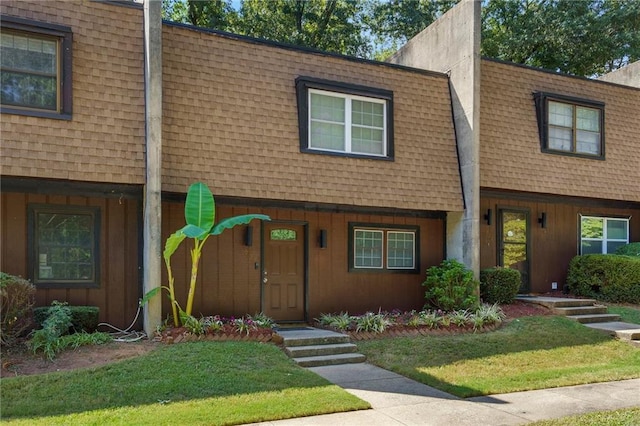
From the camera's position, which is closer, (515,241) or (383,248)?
(383,248)

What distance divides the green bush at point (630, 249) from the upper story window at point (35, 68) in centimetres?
1328

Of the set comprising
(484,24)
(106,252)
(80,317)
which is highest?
(484,24)

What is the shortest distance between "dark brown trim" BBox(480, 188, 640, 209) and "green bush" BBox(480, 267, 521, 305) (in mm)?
1965

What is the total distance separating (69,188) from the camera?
8.64 metres

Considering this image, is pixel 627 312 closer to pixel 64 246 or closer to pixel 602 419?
pixel 602 419

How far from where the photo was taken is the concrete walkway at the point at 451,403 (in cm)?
558

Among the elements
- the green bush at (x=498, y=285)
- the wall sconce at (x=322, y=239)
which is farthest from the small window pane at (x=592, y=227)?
the wall sconce at (x=322, y=239)

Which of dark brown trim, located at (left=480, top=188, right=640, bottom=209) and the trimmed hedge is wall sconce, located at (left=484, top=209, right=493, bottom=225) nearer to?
dark brown trim, located at (left=480, top=188, right=640, bottom=209)

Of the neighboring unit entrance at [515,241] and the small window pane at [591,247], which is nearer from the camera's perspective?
the neighboring unit entrance at [515,241]

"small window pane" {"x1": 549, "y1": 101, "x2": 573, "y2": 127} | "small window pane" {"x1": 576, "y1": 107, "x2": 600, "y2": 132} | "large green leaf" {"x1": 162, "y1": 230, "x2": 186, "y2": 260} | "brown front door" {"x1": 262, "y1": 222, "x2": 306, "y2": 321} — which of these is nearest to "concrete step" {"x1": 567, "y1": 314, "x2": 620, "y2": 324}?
"small window pane" {"x1": 549, "y1": 101, "x2": 573, "y2": 127}

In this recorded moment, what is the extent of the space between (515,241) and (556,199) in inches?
67.4

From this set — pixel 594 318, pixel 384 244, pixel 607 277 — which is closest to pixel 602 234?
pixel 607 277

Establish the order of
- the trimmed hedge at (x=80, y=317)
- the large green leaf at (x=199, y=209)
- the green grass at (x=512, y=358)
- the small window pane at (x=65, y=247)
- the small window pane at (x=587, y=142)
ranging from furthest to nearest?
1. the small window pane at (x=587, y=142)
2. the small window pane at (x=65, y=247)
3. the large green leaf at (x=199, y=209)
4. the trimmed hedge at (x=80, y=317)
5. the green grass at (x=512, y=358)

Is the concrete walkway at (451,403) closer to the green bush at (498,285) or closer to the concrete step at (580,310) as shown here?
the concrete step at (580,310)
